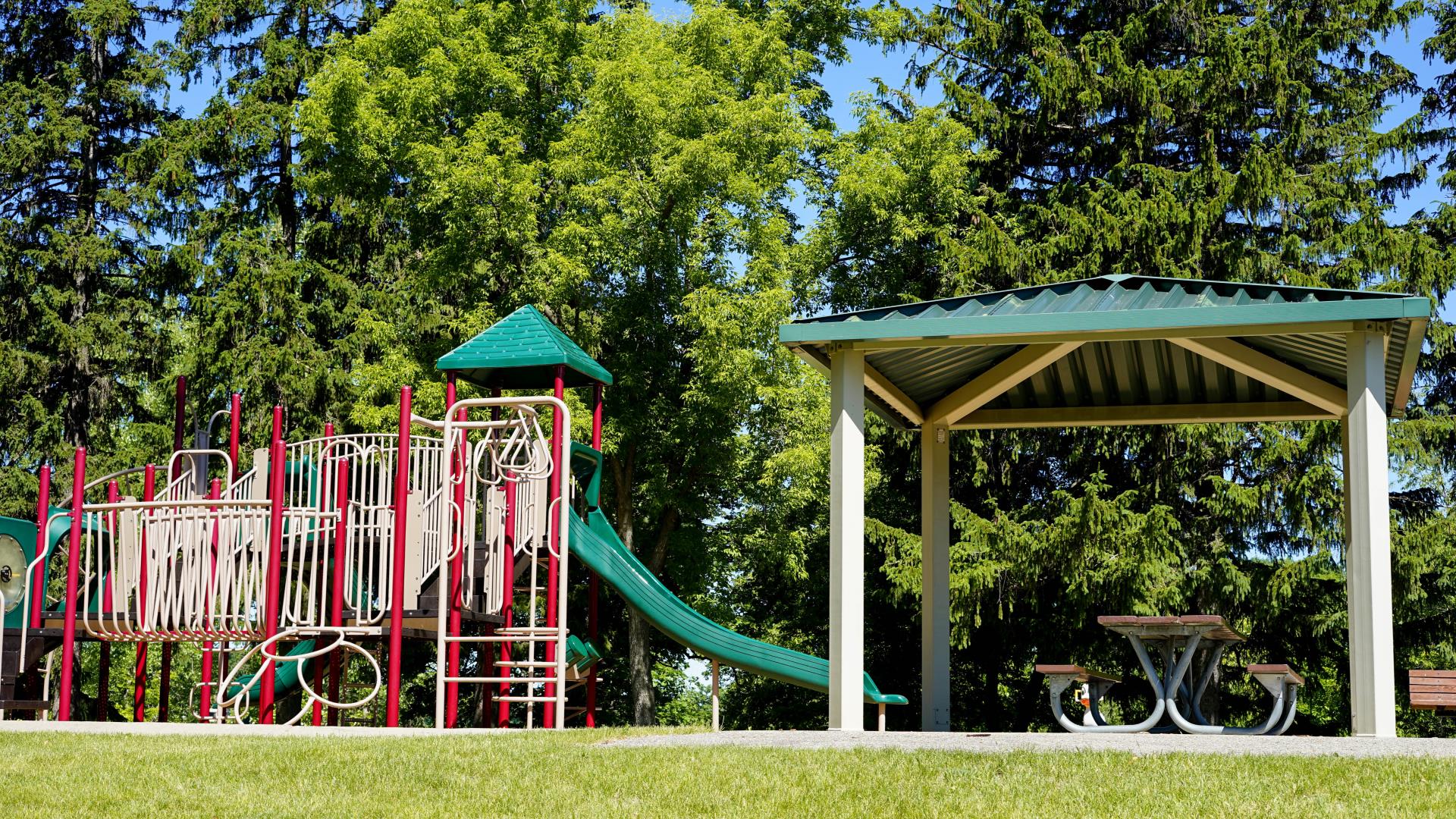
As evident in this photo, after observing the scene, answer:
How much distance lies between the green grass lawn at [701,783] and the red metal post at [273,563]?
2.70 m

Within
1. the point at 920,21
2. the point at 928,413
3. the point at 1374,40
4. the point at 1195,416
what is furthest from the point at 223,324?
the point at 1374,40

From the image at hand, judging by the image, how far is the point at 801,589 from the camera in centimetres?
2461

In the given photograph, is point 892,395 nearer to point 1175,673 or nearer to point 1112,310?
point 1112,310

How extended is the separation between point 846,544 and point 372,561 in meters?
3.78

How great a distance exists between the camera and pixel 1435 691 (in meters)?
10.5

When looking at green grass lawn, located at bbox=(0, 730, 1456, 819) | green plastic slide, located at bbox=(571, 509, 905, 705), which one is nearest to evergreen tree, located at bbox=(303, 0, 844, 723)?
green plastic slide, located at bbox=(571, 509, 905, 705)

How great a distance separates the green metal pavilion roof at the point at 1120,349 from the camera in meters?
9.24

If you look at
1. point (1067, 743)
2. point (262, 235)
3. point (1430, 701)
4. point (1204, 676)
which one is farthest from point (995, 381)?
point (262, 235)

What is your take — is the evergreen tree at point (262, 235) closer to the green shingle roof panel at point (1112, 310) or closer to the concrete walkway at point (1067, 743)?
the green shingle roof panel at point (1112, 310)

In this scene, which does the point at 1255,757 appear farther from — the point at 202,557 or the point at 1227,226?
the point at 1227,226

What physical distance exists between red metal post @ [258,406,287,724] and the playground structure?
0.02 m

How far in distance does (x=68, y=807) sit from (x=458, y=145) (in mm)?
16778

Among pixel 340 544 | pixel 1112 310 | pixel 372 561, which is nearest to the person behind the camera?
pixel 1112 310

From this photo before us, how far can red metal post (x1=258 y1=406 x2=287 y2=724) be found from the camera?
33.9 ft
